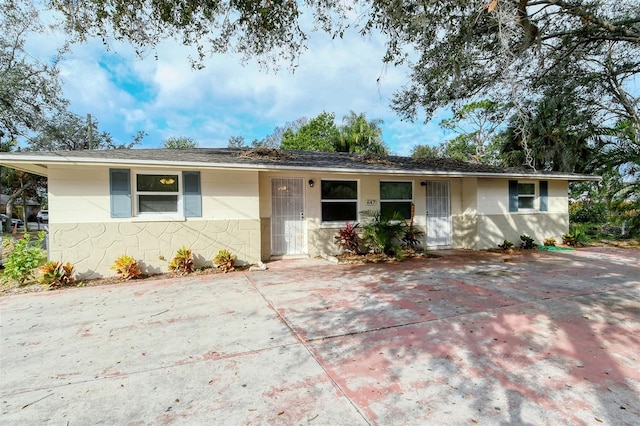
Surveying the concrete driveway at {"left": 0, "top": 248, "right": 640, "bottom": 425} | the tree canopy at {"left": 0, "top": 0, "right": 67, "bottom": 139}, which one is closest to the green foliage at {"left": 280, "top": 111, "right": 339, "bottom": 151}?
the tree canopy at {"left": 0, "top": 0, "right": 67, "bottom": 139}

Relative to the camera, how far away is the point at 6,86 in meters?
12.8

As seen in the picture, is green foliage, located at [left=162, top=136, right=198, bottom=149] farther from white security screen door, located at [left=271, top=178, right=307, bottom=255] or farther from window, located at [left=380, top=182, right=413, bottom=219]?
window, located at [left=380, top=182, right=413, bottom=219]

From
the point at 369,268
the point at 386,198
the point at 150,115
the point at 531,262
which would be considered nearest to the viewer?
the point at 369,268

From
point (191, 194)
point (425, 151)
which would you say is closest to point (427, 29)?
point (191, 194)

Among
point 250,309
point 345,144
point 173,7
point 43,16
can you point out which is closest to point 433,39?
point 173,7

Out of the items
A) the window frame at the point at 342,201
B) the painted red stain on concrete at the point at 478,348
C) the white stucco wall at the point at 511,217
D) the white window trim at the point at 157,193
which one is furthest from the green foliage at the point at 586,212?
the white window trim at the point at 157,193

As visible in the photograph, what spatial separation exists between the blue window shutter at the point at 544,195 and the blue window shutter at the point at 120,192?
516 inches

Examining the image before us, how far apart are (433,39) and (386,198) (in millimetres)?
4501

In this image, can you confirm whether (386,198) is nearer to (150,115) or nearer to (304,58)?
(304,58)

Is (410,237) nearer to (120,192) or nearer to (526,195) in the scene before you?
(526,195)

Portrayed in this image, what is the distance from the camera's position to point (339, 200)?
9359 millimetres

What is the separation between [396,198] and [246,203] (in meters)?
4.84

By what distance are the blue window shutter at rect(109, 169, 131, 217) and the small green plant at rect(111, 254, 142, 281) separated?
1.00 m

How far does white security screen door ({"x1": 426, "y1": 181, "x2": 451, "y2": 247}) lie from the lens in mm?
10445
